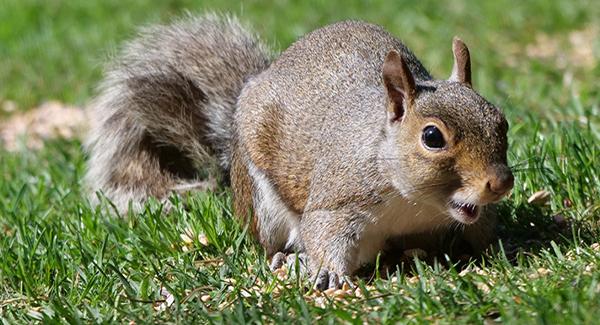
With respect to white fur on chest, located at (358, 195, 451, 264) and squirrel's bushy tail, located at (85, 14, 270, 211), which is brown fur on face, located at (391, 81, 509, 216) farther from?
squirrel's bushy tail, located at (85, 14, 270, 211)

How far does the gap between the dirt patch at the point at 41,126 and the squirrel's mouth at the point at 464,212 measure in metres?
2.92

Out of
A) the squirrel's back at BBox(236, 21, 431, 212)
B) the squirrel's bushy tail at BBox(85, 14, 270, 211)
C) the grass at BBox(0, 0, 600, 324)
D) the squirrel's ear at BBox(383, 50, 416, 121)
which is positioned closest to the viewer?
the grass at BBox(0, 0, 600, 324)

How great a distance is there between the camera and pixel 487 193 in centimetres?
300

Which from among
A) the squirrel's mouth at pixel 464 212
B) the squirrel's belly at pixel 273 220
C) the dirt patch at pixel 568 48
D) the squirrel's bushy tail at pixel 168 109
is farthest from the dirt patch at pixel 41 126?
the squirrel's mouth at pixel 464 212

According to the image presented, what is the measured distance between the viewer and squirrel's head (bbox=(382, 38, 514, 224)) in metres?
3.02

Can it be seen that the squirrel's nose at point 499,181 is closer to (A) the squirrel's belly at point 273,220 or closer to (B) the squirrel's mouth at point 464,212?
(B) the squirrel's mouth at point 464,212

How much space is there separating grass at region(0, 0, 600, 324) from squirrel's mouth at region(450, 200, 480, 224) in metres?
0.15

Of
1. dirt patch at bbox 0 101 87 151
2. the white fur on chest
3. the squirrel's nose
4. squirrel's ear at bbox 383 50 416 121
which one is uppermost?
squirrel's ear at bbox 383 50 416 121

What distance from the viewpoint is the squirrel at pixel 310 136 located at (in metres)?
3.12

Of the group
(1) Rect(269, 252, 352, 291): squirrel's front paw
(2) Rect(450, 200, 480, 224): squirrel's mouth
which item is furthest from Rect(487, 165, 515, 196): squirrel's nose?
(1) Rect(269, 252, 352, 291): squirrel's front paw

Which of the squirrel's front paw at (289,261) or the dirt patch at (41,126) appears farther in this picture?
the dirt patch at (41,126)

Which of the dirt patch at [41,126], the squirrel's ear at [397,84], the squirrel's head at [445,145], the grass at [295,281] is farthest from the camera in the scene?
the dirt patch at [41,126]

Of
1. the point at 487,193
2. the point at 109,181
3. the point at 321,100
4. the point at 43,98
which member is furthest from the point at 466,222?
the point at 43,98

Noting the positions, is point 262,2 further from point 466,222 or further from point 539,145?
point 466,222
